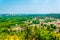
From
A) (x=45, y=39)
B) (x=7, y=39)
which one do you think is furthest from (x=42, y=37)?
(x=7, y=39)

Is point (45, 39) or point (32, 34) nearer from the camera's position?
point (45, 39)

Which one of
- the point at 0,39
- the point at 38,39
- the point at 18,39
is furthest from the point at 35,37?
the point at 0,39

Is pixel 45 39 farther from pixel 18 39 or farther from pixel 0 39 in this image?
pixel 0 39

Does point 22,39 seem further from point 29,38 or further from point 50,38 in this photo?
point 50,38

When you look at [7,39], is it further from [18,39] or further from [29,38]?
[29,38]

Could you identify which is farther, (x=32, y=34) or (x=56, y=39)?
(x=32, y=34)

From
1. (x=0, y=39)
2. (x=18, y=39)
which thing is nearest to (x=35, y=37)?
(x=18, y=39)
